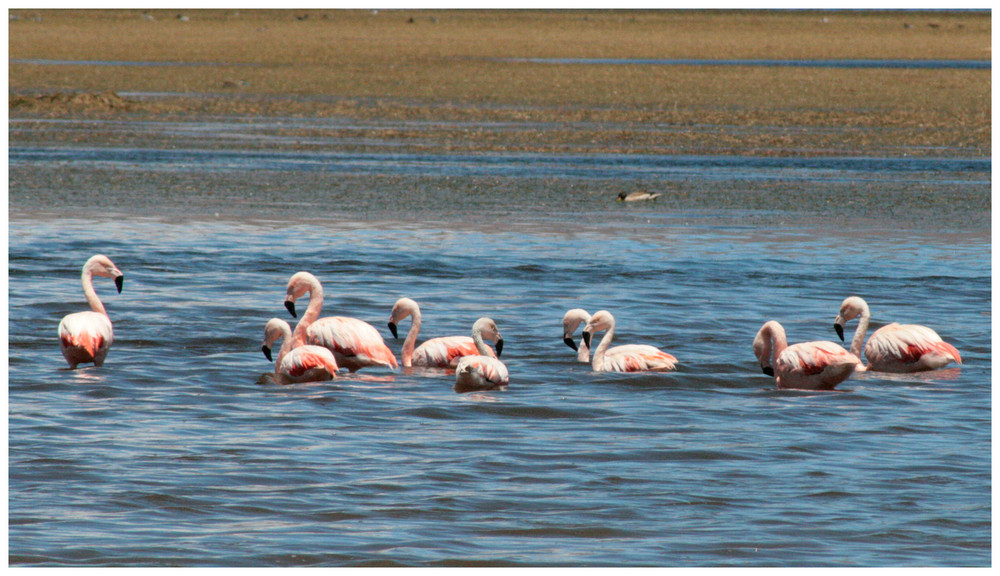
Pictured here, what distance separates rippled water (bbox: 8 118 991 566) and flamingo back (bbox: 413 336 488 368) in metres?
0.14

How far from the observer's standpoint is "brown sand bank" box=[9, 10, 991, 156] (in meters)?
28.4

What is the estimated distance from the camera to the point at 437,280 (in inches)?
525

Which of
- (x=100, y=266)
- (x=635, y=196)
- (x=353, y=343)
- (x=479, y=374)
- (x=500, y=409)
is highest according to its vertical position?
(x=635, y=196)

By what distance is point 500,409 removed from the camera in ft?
28.1

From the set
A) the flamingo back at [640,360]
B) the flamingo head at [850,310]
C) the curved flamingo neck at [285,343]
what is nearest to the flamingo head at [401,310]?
the curved flamingo neck at [285,343]

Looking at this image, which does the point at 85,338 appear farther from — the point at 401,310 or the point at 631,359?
the point at 631,359

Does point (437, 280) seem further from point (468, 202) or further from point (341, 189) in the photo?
point (341, 189)

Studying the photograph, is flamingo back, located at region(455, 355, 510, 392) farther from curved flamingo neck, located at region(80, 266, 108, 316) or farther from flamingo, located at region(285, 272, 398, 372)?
curved flamingo neck, located at region(80, 266, 108, 316)

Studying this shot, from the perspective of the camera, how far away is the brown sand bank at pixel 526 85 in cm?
2844

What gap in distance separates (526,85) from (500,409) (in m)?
A: 30.2

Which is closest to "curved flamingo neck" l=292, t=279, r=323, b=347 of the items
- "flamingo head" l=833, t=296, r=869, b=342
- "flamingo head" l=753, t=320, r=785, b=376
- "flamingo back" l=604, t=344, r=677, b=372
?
"flamingo back" l=604, t=344, r=677, b=372

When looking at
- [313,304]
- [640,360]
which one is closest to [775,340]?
[640,360]

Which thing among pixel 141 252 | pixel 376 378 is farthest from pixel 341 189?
pixel 376 378

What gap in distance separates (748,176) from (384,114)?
1123cm
